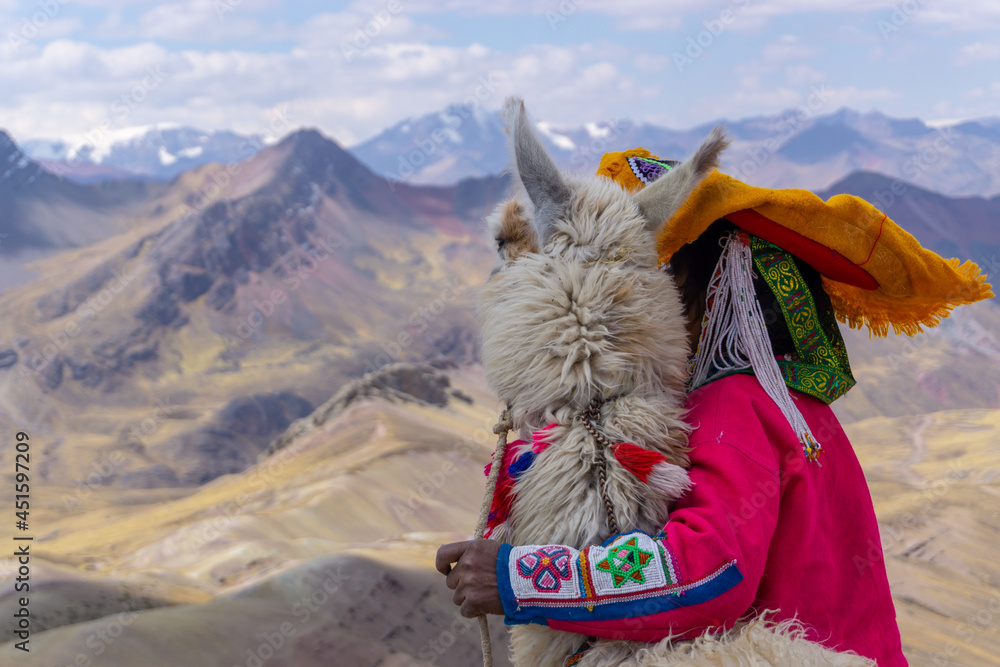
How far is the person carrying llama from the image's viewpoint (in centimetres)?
120

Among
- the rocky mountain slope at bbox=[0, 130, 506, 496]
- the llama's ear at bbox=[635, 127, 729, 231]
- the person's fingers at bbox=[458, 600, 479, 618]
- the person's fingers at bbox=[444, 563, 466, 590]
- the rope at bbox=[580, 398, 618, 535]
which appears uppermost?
the llama's ear at bbox=[635, 127, 729, 231]

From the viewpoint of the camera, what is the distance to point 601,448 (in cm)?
131

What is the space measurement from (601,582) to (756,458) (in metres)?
0.35

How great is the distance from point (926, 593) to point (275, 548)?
397cm

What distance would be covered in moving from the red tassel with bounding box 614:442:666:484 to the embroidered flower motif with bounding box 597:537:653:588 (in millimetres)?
117

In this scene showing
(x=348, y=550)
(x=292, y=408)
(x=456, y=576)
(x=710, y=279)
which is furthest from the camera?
(x=292, y=408)

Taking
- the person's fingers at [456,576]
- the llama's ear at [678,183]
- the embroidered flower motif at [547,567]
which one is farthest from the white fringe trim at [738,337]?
the person's fingers at [456,576]

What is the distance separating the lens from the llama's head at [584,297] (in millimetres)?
1338

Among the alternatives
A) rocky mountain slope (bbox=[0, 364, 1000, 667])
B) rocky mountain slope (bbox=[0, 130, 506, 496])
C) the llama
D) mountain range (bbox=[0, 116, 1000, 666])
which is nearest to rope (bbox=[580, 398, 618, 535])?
the llama

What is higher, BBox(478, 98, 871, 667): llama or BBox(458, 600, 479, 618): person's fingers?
BBox(478, 98, 871, 667): llama

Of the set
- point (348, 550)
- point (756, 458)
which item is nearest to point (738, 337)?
point (756, 458)

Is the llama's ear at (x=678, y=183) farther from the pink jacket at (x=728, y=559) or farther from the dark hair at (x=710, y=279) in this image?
the pink jacket at (x=728, y=559)

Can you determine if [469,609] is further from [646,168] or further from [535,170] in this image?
[646,168]

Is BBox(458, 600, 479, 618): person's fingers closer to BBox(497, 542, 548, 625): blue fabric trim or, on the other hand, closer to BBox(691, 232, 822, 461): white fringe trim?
BBox(497, 542, 548, 625): blue fabric trim
